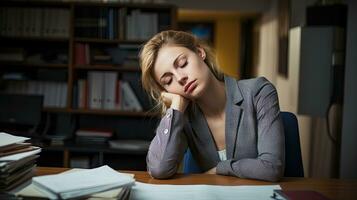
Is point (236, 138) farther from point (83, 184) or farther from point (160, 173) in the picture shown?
point (83, 184)

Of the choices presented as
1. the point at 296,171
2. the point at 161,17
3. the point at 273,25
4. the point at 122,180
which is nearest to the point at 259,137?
the point at 296,171

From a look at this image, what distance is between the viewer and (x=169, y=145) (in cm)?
130

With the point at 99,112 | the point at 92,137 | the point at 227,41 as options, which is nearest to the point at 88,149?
the point at 92,137

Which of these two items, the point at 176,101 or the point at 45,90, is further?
the point at 45,90

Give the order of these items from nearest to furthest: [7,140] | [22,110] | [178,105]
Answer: [7,140], [178,105], [22,110]

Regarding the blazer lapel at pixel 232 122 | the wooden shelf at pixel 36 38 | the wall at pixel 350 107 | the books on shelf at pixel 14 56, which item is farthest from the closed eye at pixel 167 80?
the books on shelf at pixel 14 56

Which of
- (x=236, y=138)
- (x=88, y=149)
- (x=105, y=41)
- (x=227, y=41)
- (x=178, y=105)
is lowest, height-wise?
(x=88, y=149)

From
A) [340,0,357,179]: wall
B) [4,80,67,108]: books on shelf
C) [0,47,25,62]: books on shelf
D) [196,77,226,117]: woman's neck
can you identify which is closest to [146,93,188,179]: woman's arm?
[196,77,226,117]: woman's neck

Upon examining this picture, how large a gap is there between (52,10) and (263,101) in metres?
2.59

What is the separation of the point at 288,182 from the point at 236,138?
0.89ft

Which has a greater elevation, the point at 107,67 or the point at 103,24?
the point at 103,24

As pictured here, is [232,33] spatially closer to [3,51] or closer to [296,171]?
[3,51]

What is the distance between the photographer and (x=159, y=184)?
44.5 inches

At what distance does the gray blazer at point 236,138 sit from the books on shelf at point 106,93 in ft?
6.43
